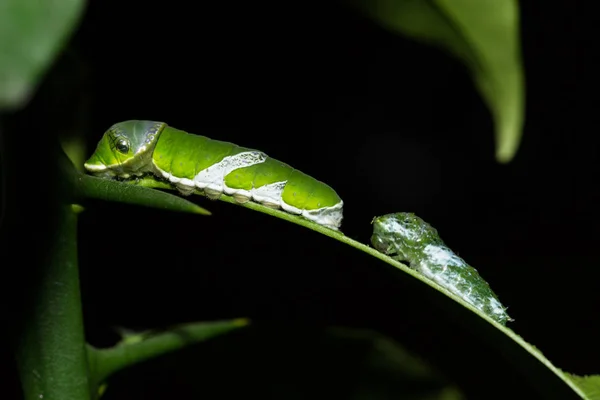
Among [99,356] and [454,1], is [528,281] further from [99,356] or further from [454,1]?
[99,356]

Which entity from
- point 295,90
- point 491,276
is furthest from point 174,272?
point 295,90

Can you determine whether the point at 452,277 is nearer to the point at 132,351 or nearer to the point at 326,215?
the point at 326,215

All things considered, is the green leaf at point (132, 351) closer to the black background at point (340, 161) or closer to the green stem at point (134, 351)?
the green stem at point (134, 351)

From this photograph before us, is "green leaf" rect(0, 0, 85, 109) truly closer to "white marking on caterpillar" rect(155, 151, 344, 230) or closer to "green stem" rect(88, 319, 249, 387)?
"green stem" rect(88, 319, 249, 387)

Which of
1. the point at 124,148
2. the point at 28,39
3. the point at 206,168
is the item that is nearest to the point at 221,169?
the point at 206,168

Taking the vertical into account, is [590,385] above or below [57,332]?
above

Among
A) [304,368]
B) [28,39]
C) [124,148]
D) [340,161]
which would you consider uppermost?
[28,39]

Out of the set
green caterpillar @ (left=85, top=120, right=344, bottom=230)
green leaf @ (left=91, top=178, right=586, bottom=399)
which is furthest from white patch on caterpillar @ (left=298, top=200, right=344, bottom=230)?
green leaf @ (left=91, top=178, right=586, bottom=399)
